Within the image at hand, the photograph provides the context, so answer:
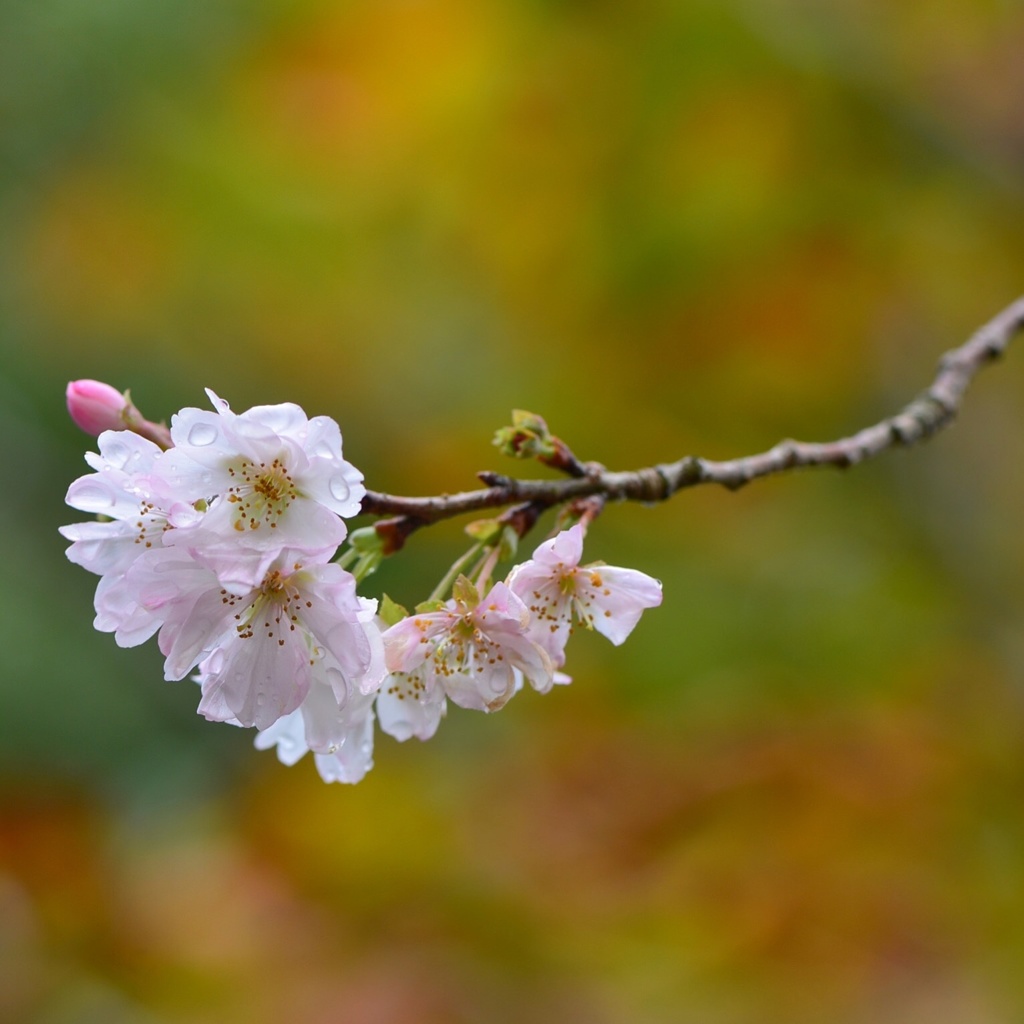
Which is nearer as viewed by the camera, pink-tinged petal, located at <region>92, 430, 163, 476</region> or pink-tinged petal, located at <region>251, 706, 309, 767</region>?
pink-tinged petal, located at <region>92, 430, 163, 476</region>

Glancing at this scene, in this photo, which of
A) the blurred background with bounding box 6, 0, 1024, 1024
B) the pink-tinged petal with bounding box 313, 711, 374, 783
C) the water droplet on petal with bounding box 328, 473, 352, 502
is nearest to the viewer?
the water droplet on petal with bounding box 328, 473, 352, 502

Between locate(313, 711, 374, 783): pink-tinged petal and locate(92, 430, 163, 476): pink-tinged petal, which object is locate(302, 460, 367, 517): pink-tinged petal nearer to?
locate(92, 430, 163, 476): pink-tinged petal

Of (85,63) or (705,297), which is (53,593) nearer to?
(85,63)

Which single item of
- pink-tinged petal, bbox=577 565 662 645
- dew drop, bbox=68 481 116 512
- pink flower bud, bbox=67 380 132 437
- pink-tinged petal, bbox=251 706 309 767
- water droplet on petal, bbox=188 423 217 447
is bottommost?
pink-tinged petal, bbox=251 706 309 767

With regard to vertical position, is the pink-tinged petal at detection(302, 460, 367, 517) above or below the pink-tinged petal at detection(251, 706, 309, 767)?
above

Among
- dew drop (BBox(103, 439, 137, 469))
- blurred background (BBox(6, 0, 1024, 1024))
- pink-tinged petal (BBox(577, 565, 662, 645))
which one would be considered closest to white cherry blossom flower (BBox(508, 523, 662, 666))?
pink-tinged petal (BBox(577, 565, 662, 645))

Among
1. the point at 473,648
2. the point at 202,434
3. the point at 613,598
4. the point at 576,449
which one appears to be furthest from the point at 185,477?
the point at 576,449

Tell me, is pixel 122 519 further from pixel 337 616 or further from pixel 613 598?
pixel 613 598

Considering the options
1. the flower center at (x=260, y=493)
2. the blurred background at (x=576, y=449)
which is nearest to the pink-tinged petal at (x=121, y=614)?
the flower center at (x=260, y=493)

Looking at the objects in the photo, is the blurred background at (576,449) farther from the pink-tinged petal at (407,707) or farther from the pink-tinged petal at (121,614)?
the pink-tinged petal at (121,614)
